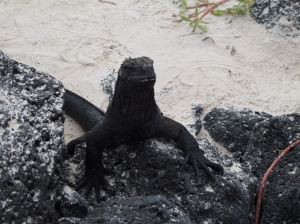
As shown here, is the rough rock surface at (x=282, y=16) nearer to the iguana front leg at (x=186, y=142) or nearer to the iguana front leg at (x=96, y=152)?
the iguana front leg at (x=186, y=142)

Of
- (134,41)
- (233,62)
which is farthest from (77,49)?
(233,62)

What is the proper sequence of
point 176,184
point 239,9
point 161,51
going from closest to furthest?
point 176,184
point 161,51
point 239,9

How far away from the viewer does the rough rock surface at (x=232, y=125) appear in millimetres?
3697

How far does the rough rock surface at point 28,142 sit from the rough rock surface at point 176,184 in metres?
0.42

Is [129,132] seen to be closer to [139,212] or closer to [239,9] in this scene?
[139,212]

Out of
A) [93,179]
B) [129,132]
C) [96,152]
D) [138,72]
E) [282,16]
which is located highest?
[138,72]

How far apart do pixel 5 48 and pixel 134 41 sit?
1.16m

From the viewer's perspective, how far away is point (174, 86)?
423cm

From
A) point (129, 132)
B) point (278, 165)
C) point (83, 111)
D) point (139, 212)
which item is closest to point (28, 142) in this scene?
point (139, 212)

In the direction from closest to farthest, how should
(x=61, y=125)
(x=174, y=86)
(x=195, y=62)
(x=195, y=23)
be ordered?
1. (x=61, y=125)
2. (x=174, y=86)
3. (x=195, y=62)
4. (x=195, y=23)

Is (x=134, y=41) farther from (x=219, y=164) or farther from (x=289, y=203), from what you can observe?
(x=289, y=203)

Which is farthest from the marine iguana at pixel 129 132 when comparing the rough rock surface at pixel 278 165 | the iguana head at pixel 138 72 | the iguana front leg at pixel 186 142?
the rough rock surface at pixel 278 165

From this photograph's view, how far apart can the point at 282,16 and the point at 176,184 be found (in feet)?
8.65

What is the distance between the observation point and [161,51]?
15.3 ft
